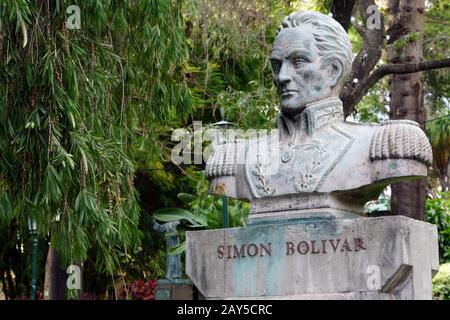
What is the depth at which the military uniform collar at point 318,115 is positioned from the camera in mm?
7031

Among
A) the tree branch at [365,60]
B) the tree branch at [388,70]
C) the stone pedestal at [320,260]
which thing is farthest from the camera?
the tree branch at [365,60]

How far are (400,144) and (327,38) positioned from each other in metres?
1.08

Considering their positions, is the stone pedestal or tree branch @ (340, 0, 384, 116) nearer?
the stone pedestal

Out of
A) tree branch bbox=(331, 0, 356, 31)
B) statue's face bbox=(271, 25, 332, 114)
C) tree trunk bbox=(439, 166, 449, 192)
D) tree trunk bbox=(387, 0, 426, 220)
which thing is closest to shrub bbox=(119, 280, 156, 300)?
tree trunk bbox=(387, 0, 426, 220)

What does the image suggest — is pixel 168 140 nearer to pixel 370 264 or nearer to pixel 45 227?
pixel 45 227

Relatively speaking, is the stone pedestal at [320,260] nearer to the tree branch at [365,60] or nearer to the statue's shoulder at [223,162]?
the statue's shoulder at [223,162]

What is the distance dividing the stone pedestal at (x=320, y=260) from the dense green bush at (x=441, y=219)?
9.18 m

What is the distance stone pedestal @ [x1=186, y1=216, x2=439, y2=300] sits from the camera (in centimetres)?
646

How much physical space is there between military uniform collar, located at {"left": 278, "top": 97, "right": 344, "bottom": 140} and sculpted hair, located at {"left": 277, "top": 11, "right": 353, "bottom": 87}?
0.69ft

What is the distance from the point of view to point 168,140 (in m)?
15.2

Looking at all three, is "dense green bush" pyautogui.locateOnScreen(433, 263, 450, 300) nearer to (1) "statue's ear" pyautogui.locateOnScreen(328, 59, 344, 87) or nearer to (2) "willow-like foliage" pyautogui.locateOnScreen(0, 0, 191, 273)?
(2) "willow-like foliage" pyautogui.locateOnScreen(0, 0, 191, 273)

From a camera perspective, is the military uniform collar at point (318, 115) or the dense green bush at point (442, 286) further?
the dense green bush at point (442, 286)

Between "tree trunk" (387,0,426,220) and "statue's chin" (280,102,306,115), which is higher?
"tree trunk" (387,0,426,220)

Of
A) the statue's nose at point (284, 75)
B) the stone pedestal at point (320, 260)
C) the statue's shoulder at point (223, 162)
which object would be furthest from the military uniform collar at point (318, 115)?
the stone pedestal at point (320, 260)
